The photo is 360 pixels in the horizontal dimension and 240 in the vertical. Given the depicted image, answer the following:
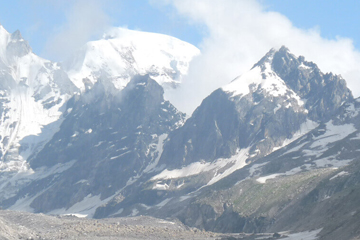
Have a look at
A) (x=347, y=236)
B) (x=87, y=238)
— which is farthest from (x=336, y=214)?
(x=87, y=238)

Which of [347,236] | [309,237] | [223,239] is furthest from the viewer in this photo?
[223,239]

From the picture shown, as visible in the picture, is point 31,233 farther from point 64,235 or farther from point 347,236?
point 347,236

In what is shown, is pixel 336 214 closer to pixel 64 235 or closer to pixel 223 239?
pixel 223 239

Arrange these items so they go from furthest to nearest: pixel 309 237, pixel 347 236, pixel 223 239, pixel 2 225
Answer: pixel 223 239 → pixel 2 225 → pixel 309 237 → pixel 347 236

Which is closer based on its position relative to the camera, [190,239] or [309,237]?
[309,237]

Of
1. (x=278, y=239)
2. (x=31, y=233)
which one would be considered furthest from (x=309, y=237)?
(x=31, y=233)

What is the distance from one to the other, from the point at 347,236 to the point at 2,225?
7944 centimetres

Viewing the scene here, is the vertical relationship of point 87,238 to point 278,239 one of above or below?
above

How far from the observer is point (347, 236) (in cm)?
15025

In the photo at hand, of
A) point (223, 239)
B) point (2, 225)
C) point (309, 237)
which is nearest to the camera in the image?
point (309, 237)

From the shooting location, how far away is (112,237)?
639 feet

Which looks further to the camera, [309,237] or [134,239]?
[134,239]

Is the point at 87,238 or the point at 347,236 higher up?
the point at 87,238

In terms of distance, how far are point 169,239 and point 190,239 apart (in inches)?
207
